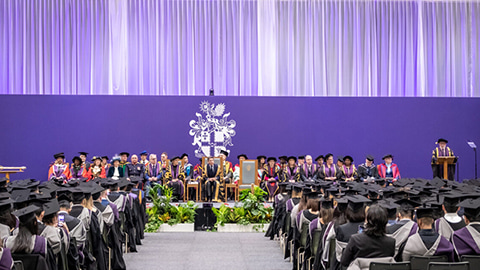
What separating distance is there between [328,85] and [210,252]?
13170 millimetres

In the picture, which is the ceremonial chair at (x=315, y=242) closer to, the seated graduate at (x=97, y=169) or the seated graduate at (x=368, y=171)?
the seated graduate at (x=368, y=171)

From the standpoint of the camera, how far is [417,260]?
434cm

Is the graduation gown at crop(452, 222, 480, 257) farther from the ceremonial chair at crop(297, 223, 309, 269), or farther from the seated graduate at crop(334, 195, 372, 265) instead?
the ceremonial chair at crop(297, 223, 309, 269)

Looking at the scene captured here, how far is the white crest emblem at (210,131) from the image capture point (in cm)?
1855

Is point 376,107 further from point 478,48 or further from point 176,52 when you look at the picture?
point 176,52

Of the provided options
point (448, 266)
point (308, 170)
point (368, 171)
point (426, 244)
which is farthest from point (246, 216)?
point (448, 266)

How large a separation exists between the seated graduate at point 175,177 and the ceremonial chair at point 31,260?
11.4 metres

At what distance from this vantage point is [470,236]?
4.61 m

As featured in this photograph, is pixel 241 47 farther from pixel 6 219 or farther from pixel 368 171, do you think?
pixel 6 219

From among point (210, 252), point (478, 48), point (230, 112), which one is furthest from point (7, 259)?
point (478, 48)

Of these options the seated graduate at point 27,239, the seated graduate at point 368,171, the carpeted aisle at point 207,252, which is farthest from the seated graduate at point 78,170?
the seated graduate at point 27,239

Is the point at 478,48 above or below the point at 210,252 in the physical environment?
above

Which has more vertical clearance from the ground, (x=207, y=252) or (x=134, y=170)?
(x=134, y=170)

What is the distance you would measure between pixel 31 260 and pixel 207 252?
16.0ft
